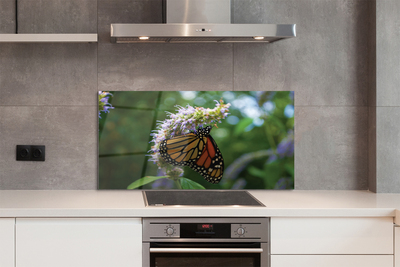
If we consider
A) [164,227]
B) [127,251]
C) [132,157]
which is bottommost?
[127,251]

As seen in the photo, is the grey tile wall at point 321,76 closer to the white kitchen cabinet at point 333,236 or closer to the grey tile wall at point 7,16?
the white kitchen cabinet at point 333,236

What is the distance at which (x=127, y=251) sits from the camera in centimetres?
184

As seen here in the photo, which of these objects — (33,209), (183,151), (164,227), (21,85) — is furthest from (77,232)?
(21,85)

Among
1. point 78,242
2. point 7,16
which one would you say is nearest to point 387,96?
point 78,242

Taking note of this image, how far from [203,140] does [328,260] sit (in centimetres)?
98

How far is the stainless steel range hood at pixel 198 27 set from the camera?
192cm

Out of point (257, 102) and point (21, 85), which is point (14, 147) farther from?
point (257, 102)

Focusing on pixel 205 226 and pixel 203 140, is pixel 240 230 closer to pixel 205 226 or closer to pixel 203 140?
pixel 205 226

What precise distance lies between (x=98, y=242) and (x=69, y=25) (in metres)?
1.29

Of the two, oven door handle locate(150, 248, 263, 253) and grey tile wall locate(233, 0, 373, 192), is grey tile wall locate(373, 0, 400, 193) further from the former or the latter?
oven door handle locate(150, 248, 263, 253)

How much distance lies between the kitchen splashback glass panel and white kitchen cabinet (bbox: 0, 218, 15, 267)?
687mm

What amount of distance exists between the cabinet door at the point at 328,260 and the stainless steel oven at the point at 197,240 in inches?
4.0

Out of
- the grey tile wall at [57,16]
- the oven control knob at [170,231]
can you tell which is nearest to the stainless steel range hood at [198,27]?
the grey tile wall at [57,16]

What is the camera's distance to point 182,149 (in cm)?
240
